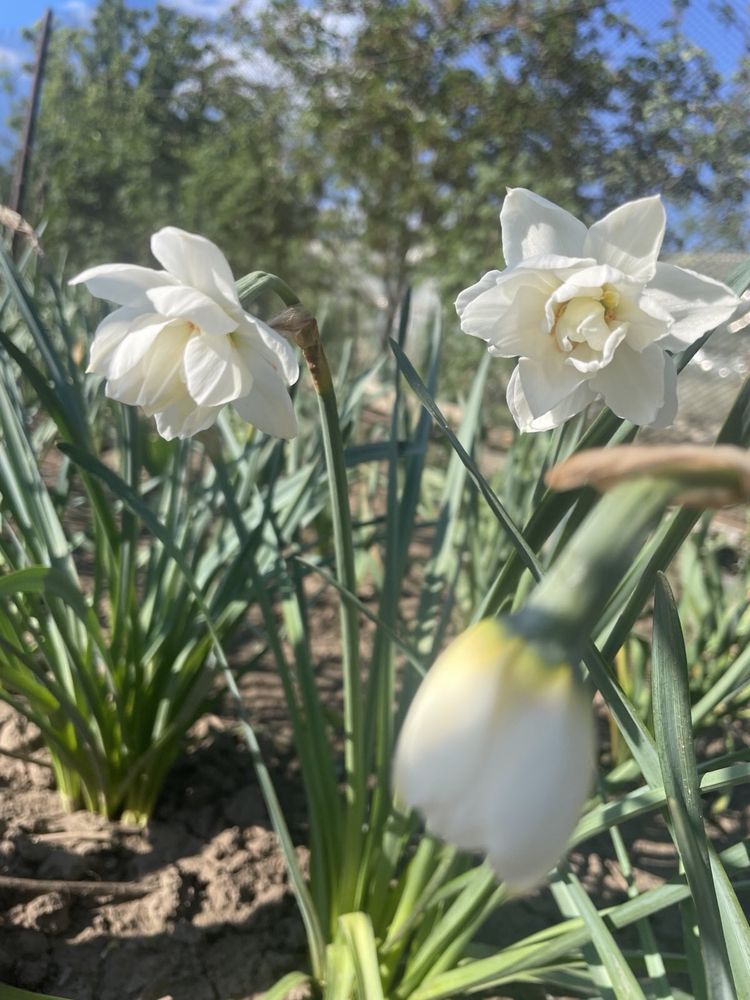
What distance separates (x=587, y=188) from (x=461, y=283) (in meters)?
0.75

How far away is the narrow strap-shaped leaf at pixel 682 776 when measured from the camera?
357mm

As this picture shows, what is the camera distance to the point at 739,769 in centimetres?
46

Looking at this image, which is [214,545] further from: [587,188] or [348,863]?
[587,188]

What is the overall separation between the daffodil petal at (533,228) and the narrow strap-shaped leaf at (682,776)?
0.23 meters

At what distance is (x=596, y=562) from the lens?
0.23 meters

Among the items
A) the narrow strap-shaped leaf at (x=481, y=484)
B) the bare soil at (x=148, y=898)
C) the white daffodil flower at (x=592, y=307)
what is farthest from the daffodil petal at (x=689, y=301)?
the bare soil at (x=148, y=898)

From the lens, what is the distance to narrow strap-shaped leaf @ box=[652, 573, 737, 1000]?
357 millimetres

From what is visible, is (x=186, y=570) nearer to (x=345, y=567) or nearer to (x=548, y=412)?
(x=345, y=567)

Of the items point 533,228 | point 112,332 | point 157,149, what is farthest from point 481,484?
point 157,149

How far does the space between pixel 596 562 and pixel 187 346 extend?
327mm

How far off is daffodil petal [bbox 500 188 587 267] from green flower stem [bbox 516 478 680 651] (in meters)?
0.26

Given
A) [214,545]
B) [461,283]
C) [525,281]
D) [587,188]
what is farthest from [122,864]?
[587,188]

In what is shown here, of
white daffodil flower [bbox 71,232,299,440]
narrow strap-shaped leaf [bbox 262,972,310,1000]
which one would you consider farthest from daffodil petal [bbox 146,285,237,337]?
narrow strap-shaped leaf [bbox 262,972,310,1000]

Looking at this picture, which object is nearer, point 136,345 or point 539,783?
point 539,783
